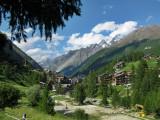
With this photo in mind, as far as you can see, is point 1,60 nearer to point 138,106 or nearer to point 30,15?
point 30,15

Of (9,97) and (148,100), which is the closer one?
(9,97)

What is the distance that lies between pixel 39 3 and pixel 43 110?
286 ft

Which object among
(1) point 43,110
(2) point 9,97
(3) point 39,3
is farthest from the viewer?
(1) point 43,110

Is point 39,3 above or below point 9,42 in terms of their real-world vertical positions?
above

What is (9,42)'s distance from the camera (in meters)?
14.2

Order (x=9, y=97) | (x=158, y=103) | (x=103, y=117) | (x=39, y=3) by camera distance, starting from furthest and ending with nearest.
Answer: (x=158, y=103) < (x=103, y=117) < (x=9, y=97) < (x=39, y=3)

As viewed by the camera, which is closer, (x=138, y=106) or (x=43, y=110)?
(x=43, y=110)

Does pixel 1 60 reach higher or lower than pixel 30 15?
lower

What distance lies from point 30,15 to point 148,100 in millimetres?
183082

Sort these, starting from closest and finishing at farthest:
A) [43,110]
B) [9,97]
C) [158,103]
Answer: [9,97], [43,110], [158,103]

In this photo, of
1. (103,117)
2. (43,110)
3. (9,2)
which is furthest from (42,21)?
(103,117)

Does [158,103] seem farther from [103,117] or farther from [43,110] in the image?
[43,110]

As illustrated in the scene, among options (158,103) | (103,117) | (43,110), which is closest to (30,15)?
(43,110)

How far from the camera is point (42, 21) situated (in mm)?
14000
